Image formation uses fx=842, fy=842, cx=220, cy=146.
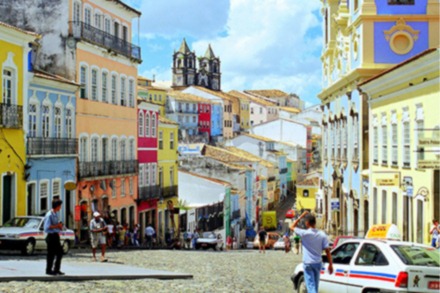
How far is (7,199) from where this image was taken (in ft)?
89.2

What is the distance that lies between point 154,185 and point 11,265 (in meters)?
29.5

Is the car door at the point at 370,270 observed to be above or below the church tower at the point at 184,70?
below

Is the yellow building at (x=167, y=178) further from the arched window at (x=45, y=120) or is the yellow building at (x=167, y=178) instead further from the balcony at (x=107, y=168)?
the arched window at (x=45, y=120)

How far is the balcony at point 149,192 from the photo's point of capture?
44125 millimetres

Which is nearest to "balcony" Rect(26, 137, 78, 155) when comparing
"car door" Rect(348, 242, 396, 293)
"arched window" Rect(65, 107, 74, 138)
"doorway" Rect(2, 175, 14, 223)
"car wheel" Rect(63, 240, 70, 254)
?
"arched window" Rect(65, 107, 74, 138)

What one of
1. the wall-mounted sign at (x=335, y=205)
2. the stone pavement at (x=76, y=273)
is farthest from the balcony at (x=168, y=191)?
the stone pavement at (x=76, y=273)

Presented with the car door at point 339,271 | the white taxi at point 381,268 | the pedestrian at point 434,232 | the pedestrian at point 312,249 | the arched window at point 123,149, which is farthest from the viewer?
the arched window at point 123,149

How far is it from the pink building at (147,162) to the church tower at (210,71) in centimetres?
13659

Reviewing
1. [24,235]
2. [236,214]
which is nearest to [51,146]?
[24,235]

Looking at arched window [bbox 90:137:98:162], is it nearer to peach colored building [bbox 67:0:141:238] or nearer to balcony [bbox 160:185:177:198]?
peach colored building [bbox 67:0:141:238]

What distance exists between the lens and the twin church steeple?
18100cm

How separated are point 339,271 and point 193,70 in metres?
171

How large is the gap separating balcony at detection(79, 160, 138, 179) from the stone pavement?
1675 cm

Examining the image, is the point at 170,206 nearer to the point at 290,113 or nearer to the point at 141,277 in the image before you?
the point at 141,277
